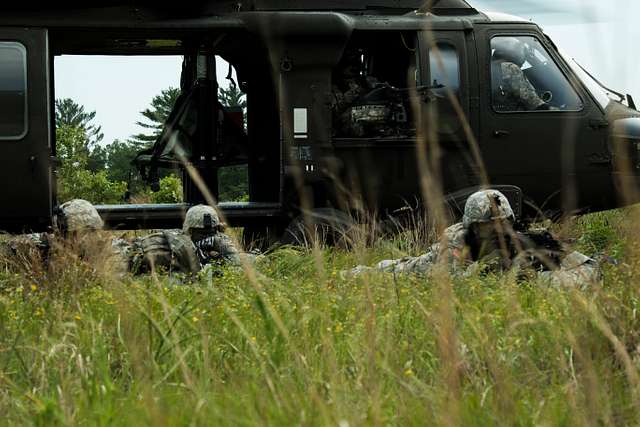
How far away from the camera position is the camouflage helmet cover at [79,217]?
842 centimetres

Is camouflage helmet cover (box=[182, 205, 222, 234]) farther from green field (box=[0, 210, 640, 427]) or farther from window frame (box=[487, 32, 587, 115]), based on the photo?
window frame (box=[487, 32, 587, 115])

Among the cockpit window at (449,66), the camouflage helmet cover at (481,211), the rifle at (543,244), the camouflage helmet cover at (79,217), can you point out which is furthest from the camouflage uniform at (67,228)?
the cockpit window at (449,66)

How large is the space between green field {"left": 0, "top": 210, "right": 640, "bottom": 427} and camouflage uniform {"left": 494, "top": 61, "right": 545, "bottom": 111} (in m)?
4.05

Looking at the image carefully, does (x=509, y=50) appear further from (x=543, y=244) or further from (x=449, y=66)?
(x=543, y=244)

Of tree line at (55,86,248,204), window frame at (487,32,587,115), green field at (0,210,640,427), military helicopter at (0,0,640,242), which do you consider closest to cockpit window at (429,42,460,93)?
military helicopter at (0,0,640,242)

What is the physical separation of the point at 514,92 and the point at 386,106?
1146 millimetres

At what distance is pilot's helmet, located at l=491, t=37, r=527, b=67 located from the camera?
1031cm

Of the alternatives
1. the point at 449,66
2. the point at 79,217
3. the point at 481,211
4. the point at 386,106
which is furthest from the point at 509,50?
the point at 79,217

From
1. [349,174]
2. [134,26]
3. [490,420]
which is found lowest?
[490,420]

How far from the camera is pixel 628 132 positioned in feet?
33.8

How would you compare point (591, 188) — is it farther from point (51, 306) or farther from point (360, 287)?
point (51, 306)

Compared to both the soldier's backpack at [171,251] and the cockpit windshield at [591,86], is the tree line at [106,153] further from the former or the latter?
the cockpit windshield at [591,86]

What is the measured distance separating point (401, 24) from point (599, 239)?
2.48 m

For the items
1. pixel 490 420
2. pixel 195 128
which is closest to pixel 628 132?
pixel 195 128
